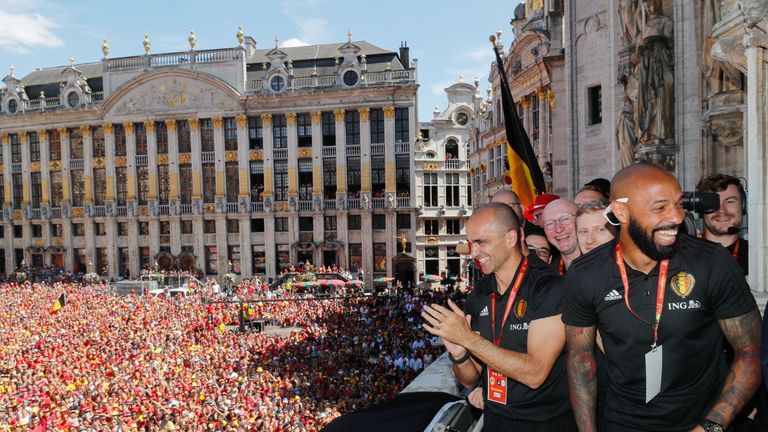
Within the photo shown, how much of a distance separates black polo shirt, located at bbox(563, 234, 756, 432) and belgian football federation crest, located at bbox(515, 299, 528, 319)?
0.47 meters

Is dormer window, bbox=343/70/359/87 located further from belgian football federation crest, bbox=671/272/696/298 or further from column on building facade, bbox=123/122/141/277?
belgian football federation crest, bbox=671/272/696/298

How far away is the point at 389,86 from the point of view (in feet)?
155

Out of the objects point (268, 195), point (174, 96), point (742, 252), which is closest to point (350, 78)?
point (268, 195)

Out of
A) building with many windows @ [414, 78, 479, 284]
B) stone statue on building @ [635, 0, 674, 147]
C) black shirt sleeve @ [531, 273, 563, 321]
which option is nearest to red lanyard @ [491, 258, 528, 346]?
black shirt sleeve @ [531, 273, 563, 321]

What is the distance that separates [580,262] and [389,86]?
44736 millimetres

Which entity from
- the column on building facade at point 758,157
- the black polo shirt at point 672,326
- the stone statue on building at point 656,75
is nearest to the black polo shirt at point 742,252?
the column on building facade at point 758,157

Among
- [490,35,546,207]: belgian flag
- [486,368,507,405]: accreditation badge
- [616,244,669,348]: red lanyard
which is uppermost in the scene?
[490,35,546,207]: belgian flag

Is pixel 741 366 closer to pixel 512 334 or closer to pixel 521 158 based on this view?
pixel 512 334

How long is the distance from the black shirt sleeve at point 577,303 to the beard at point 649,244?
1.30 ft

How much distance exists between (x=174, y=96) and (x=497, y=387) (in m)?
50.6

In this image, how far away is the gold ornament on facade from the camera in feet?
170

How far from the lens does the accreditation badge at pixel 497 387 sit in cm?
432

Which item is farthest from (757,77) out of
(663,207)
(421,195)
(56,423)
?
(421,195)

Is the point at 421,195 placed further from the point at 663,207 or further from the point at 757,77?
the point at 663,207
